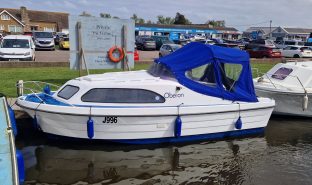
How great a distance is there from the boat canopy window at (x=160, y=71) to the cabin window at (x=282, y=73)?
4928 millimetres

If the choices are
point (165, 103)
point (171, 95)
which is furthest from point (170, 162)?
point (171, 95)

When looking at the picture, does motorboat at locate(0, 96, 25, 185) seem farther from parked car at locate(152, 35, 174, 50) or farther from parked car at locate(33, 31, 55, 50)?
parked car at locate(152, 35, 174, 50)

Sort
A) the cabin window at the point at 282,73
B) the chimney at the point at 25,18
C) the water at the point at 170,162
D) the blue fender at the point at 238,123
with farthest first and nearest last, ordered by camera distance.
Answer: the chimney at the point at 25,18 < the cabin window at the point at 282,73 < the blue fender at the point at 238,123 < the water at the point at 170,162

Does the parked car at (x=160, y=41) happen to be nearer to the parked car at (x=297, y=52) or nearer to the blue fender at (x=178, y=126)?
the parked car at (x=297, y=52)

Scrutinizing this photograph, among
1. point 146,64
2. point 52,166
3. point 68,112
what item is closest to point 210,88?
point 68,112

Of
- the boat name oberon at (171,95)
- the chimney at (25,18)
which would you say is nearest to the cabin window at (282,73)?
the boat name oberon at (171,95)

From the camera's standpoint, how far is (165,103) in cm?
874

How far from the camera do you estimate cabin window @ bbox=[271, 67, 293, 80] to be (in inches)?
498

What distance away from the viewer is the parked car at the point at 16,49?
20.1m

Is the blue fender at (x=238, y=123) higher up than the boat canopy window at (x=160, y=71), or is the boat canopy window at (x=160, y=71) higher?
the boat canopy window at (x=160, y=71)

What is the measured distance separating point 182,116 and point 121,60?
5592 millimetres

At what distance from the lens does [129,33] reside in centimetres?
1352

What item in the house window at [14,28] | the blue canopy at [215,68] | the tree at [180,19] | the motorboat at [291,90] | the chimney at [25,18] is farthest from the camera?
the tree at [180,19]

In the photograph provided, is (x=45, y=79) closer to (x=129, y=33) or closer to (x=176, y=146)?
(x=129, y=33)
